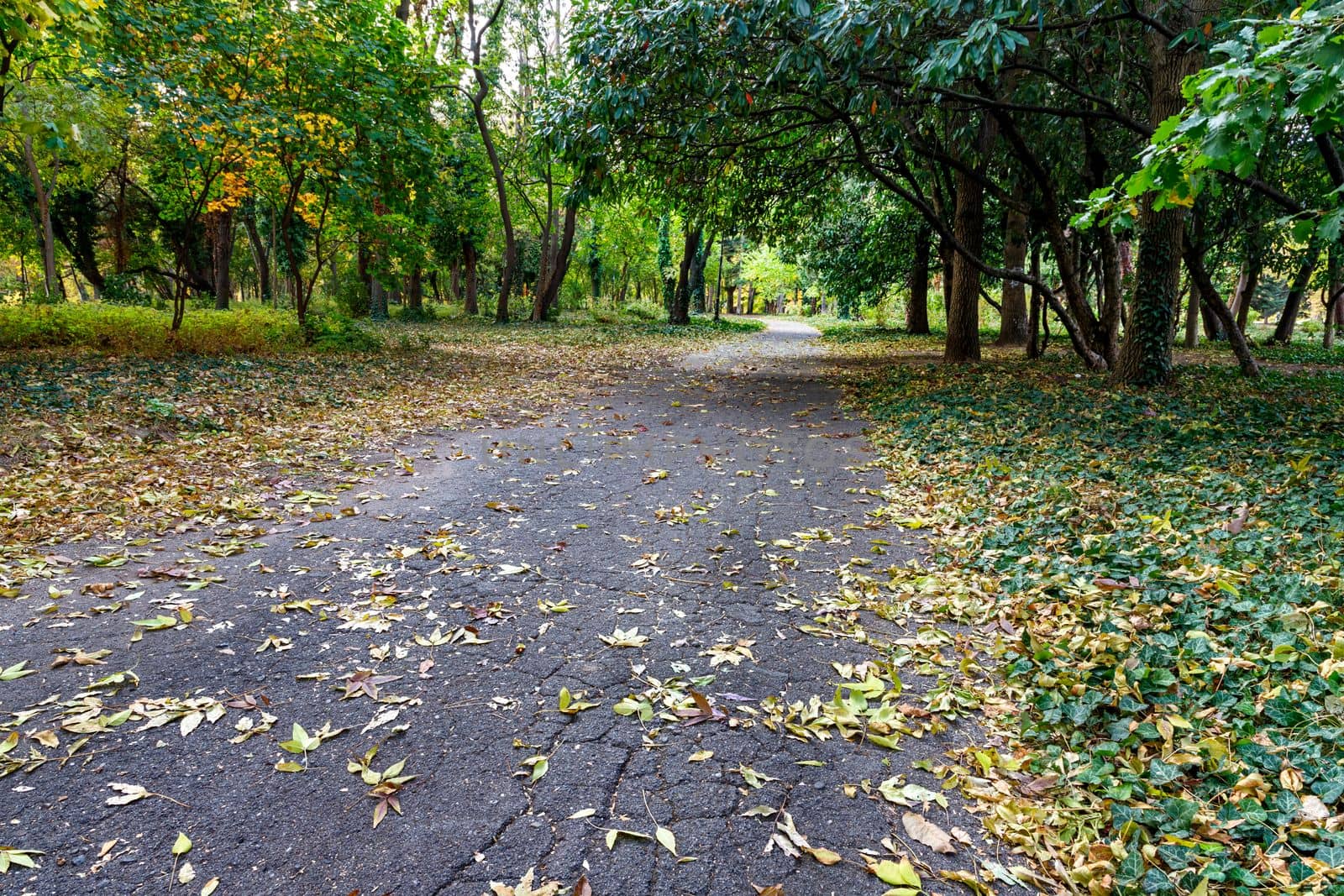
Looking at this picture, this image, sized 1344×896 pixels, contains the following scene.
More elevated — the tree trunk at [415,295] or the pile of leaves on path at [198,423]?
the tree trunk at [415,295]

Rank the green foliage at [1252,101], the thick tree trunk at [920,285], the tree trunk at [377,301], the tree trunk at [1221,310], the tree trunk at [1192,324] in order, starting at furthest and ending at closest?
the tree trunk at [377,301] → the thick tree trunk at [920,285] → the tree trunk at [1192,324] → the tree trunk at [1221,310] → the green foliage at [1252,101]

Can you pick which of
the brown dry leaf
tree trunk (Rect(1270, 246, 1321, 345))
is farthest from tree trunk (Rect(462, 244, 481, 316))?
the brown dry leaf

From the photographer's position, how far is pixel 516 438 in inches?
279

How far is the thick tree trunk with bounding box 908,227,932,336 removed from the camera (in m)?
18.6

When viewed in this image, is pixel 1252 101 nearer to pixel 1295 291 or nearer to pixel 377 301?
pixel 1295 291

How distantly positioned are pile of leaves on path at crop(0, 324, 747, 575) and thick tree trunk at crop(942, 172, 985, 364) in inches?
261

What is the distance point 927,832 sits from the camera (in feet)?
6.75

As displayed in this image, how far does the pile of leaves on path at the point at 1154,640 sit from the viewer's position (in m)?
1.92

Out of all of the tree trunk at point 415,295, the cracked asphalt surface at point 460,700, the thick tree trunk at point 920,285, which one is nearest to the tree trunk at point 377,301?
the tree trunk at point 415,295

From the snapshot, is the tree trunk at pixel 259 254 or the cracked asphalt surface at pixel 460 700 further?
the tree trunk at pixel 259 254

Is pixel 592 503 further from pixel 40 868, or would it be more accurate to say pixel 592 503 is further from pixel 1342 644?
pixel 1342 644

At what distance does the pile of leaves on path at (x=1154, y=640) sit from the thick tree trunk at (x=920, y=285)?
14148 mm

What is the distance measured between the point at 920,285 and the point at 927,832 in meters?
20.7

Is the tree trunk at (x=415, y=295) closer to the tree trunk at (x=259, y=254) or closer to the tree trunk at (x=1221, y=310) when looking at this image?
the tree trunk at (x=259, y=254)
